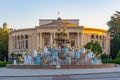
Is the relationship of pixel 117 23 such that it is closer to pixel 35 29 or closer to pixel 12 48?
pixel 35 29

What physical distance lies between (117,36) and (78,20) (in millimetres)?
16482

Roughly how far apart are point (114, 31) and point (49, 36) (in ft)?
70.7

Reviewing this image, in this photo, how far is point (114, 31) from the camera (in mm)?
119312

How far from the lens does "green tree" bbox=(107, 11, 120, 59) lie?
116 meters

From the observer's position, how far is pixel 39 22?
12294 cm

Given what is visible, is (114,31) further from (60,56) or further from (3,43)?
(60,56)

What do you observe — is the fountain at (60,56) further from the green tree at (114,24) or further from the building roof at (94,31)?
the green tree at (114,24)

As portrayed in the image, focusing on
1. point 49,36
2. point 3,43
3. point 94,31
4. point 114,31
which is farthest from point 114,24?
point 3,43

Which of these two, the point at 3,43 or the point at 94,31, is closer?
the point at 94,31

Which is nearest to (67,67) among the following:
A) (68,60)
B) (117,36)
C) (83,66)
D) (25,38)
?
(83,66)

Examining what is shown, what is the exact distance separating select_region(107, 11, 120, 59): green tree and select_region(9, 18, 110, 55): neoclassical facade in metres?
2.55

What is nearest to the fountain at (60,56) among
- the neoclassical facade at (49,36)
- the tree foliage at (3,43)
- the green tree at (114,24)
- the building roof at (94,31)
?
the neoclassical facade at (49,36)

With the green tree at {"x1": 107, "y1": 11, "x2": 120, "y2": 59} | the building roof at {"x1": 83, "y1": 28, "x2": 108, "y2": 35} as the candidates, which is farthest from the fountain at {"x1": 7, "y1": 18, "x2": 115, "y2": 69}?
the building roof at {"x1": 83, "y1": 28, "x2": 108, "y2": 35}

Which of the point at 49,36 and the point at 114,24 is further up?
the point at 114,24
